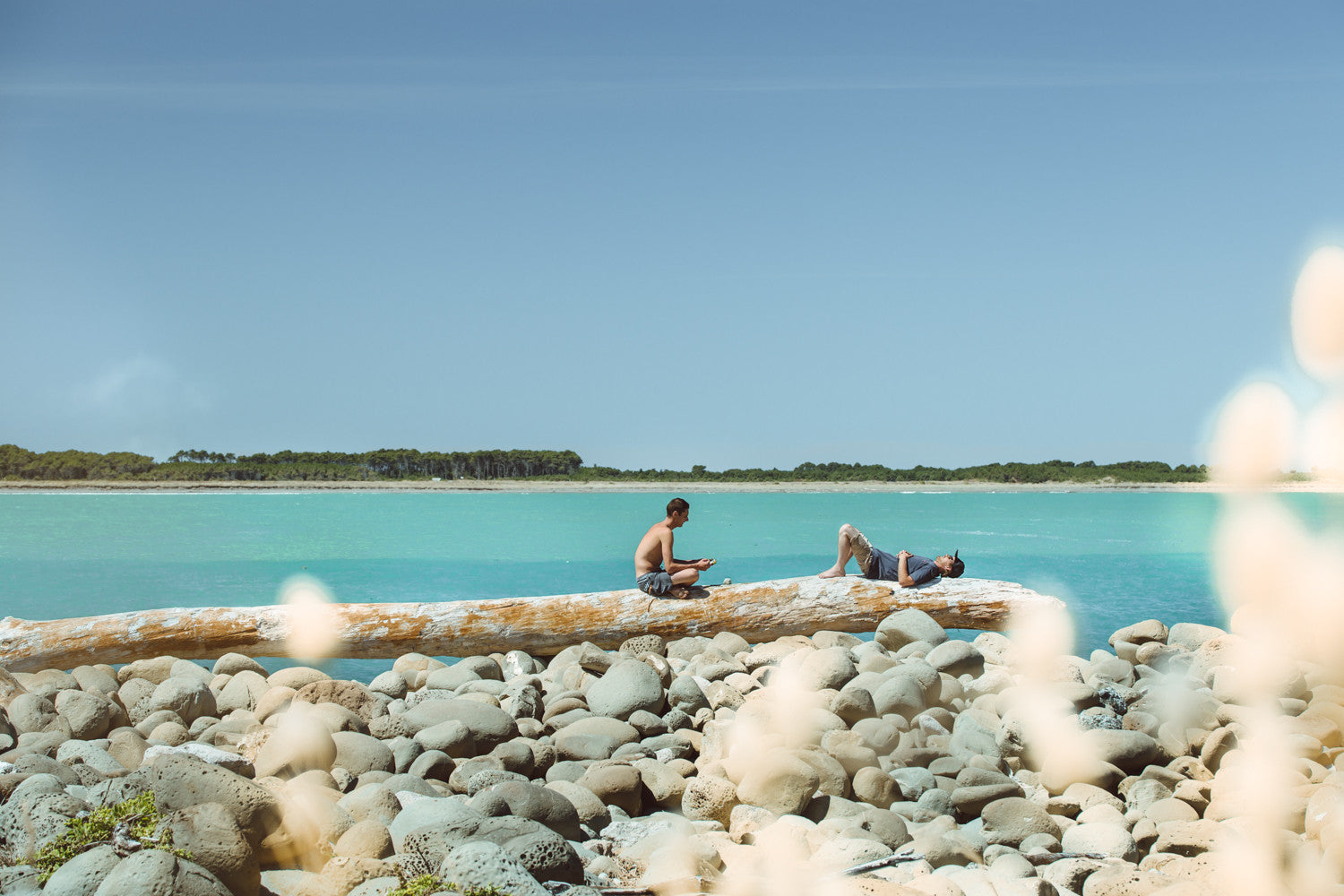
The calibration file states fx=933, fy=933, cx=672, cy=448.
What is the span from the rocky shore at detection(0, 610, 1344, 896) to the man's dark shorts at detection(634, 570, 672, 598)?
1.05m

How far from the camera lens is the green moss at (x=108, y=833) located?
151 inches

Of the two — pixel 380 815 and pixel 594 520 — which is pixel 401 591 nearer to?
pixel 380 815

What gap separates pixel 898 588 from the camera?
10.2 meters

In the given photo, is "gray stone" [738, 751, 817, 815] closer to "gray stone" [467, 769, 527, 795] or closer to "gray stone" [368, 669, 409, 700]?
"gray stone" [467, 769, 527, 795]

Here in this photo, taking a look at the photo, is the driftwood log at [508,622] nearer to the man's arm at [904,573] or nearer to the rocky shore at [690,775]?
the man's arm at [904,573]

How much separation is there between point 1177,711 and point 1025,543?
3481cm

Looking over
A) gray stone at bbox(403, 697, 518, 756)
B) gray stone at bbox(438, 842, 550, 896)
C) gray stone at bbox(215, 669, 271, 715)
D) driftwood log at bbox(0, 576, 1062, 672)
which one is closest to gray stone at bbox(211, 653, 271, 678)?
gray stone at bbox(215, 669, 271, 715)

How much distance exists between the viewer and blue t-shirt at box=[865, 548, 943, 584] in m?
10.4

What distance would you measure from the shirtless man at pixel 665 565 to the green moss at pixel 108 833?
6.25m

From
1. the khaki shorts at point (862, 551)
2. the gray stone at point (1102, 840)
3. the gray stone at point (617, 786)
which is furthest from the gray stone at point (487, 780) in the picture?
the khaki shorts at point (862, 551)

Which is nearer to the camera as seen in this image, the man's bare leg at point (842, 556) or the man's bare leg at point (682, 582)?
the man's bare leg at point (682, 582)

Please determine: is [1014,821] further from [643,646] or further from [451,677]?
[451,677]

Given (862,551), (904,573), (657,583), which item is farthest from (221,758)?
(904,573)

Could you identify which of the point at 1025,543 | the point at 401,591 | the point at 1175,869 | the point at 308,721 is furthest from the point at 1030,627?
the point at 1025,543
